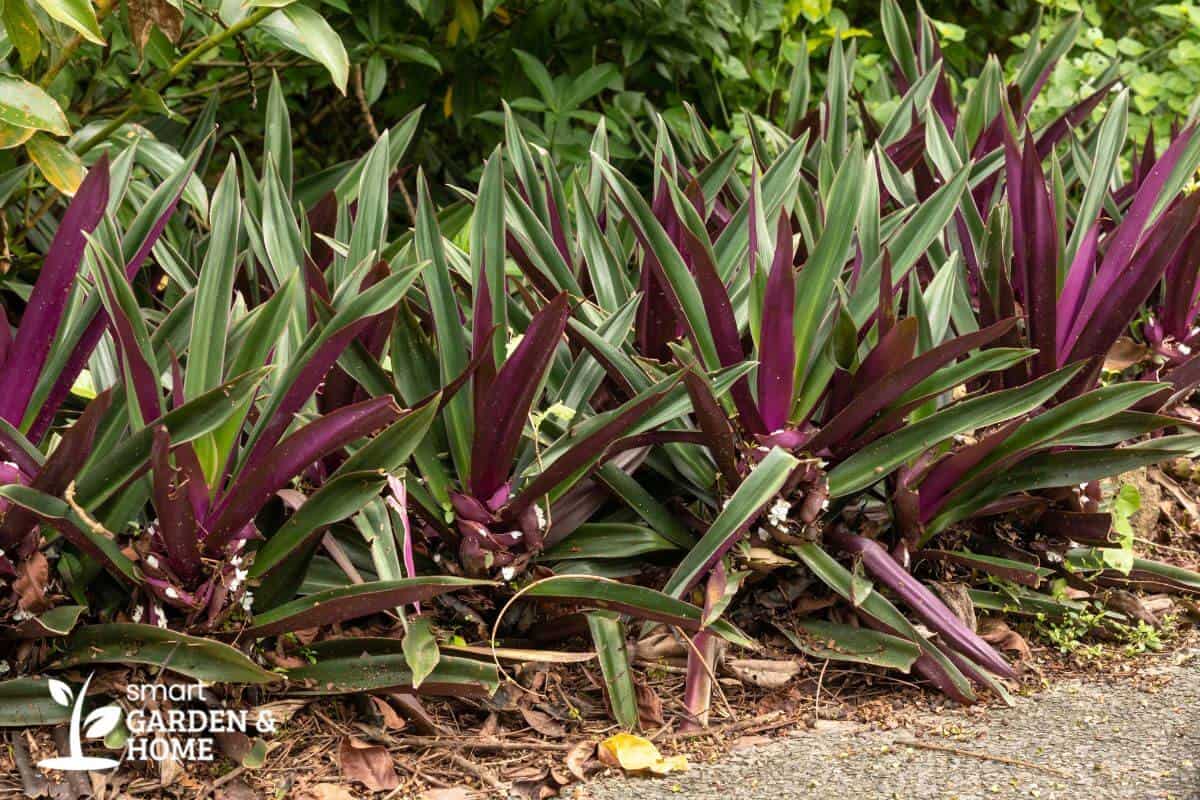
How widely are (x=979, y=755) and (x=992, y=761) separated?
0.07 feet

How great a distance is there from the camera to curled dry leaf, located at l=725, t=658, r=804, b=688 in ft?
6.88

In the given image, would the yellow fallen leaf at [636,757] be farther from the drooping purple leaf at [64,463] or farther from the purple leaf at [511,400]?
the drooping purple leaf at [64,463]

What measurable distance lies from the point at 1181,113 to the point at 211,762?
141 inches

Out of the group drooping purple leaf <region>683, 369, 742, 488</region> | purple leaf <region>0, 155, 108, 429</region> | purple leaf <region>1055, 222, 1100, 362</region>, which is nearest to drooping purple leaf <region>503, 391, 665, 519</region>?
drooping purple leaf <region>683, 369, 742, 488</region>

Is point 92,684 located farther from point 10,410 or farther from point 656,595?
point 656,595

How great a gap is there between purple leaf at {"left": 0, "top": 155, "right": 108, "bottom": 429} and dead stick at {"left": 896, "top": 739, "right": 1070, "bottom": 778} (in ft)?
4.64

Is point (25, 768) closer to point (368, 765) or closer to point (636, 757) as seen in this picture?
point (368, 765)

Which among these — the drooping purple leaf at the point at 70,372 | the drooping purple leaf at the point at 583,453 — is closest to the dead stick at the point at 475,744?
the drooping purple leaf at the point at 583,453

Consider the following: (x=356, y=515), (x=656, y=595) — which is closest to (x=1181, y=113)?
(x=656, y=595)

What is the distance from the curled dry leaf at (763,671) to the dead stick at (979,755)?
0.77ft

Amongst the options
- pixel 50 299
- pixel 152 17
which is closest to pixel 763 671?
pixel 50 299

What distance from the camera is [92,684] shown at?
5.89 ft

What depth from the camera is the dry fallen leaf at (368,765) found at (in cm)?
181

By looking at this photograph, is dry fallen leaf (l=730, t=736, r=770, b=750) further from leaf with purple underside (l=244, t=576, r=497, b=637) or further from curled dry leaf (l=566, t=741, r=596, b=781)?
leaf with purple underside (l=244, t=576, r=497, b=637)
